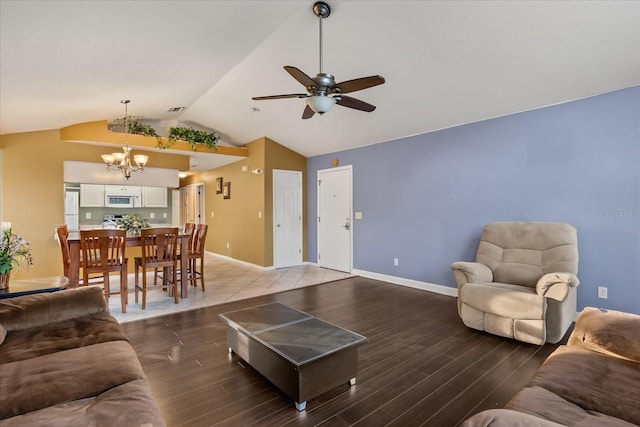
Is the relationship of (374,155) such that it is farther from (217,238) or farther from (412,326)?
(217,238)

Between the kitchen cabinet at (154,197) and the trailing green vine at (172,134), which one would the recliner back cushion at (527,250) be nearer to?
the trailing green vine at (172,134)

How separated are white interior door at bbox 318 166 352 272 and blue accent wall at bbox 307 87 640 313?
0.76ft

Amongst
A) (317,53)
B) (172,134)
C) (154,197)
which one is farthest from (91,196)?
(317,53)

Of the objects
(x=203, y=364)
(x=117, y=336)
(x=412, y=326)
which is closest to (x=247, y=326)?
(x=203, y=364)

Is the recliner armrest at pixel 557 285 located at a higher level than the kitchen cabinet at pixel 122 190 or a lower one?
lower

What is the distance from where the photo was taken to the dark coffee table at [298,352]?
199 cm

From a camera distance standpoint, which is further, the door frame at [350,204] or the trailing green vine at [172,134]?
the door frame at [350,204]

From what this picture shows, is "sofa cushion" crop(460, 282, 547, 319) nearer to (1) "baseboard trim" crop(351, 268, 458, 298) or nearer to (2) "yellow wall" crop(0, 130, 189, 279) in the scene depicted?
(1) "baseboard trim" crop(351, 268, 458, 298)

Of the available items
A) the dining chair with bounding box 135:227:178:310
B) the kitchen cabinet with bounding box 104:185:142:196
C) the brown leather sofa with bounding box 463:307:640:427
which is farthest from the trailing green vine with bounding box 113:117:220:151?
the brown leather sofa with bounding box 463:307:640:427

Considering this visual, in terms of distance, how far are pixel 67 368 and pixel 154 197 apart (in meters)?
6.20

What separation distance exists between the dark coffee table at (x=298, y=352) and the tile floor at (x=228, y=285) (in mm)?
1812

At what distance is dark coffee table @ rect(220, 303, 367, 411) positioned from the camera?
6.53 feet

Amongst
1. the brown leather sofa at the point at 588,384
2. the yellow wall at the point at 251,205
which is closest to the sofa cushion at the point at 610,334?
the brown leather sofa at the point at 588,384

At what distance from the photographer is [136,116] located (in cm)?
529
